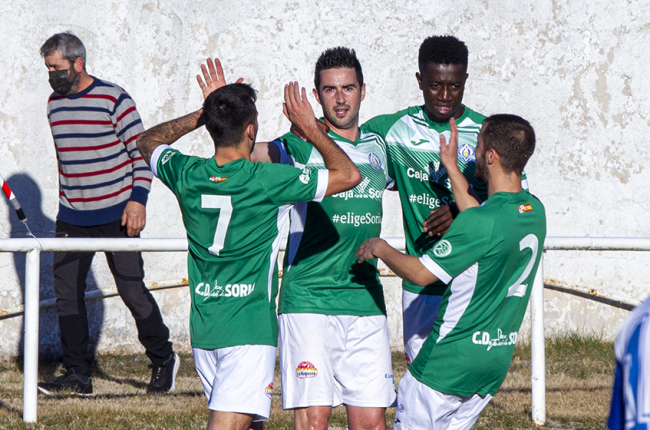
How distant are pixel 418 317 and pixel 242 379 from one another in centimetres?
114

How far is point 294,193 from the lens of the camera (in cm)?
329

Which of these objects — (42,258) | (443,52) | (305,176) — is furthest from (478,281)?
(42,258)

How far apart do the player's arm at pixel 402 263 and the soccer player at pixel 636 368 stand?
1525 millimetres

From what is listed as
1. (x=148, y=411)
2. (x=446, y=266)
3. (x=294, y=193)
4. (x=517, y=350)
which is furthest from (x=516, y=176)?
(x=517, y=350)

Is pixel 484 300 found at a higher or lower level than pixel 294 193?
lower

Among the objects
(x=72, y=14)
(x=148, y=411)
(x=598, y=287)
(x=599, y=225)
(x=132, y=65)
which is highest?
(x=72, y=14)

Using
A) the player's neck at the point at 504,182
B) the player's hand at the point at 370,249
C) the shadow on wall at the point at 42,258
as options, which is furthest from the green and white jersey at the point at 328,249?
the shadow on wall at the point at 42,258

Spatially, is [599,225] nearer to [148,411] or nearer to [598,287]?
[598,287]

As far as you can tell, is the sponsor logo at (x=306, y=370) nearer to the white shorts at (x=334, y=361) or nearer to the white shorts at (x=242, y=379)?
the white shorts at (x=334, y=361)

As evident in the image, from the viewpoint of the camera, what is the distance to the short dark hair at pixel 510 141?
3195 millimetres

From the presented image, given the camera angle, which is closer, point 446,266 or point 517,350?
point 446,266

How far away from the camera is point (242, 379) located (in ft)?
10.7

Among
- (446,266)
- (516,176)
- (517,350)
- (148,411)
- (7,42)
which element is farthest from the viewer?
(517,350)

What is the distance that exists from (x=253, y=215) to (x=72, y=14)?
13.3 ft
